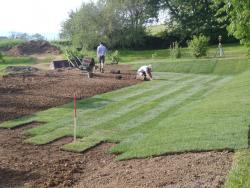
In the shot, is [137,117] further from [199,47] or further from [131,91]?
[199,47]

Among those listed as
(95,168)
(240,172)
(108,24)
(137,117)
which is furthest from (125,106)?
(108,24)

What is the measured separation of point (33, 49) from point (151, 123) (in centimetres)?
4547

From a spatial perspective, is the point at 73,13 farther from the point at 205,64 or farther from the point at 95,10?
the point at 205,64

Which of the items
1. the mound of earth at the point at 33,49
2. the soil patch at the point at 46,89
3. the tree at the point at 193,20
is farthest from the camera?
the tree at the point at 193,20

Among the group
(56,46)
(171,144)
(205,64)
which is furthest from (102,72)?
(56,46)

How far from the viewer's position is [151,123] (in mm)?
11812

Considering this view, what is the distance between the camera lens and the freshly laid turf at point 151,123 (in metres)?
8.92

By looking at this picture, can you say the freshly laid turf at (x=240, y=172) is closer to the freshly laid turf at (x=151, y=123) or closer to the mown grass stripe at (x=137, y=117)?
the freshly laid turf at (x=151, y=123)

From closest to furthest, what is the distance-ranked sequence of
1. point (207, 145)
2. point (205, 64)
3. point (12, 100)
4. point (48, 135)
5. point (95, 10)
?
point (207, 145)
point (48, 135)
point (12, 100)
point (205, 64)
point (95, 10)

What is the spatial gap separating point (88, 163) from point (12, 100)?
7609 millimetres

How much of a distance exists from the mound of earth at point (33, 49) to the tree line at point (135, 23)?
3.02m

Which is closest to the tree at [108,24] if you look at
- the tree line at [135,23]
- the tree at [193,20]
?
the tree line at [135,23]

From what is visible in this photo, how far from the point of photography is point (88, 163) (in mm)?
8664

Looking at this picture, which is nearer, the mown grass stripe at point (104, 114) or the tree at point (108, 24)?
the mown grass stripe at point (104, 114)
